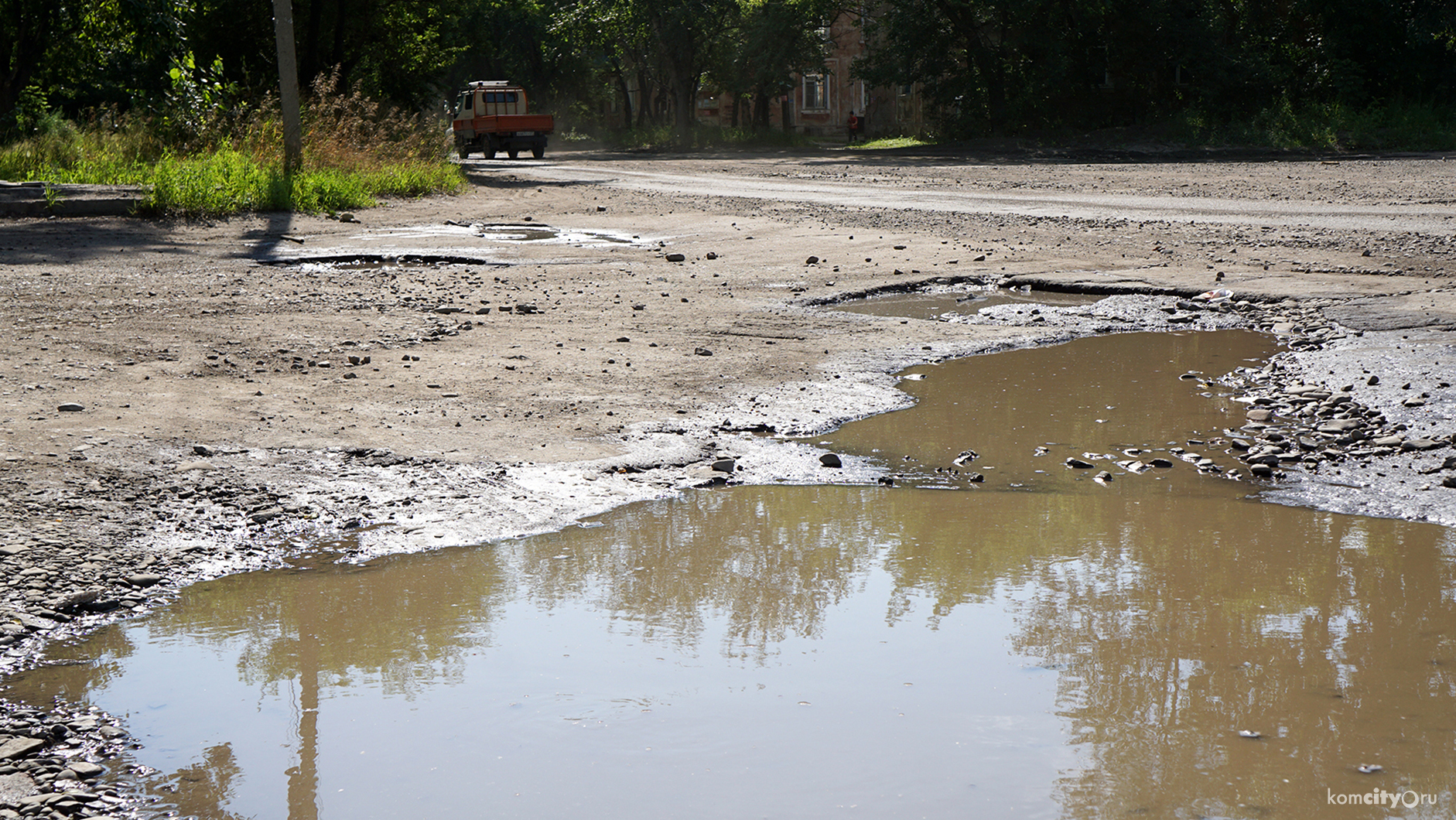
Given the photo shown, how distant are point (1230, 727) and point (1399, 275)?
6.88 m

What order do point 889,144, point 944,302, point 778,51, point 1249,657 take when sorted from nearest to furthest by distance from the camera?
1. point 1249,657
2. point 944,302
3. point 889,144
4. point 778,51

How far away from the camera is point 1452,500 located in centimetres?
394

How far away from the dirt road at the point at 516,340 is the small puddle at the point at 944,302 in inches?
8.1

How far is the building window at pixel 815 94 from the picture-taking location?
55.0m

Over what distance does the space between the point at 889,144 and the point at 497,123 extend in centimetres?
1270

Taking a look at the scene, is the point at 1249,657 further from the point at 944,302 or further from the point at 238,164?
the point at 238,164

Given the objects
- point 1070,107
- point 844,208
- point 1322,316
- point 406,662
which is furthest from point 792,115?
point 406,662

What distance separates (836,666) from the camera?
114 inches

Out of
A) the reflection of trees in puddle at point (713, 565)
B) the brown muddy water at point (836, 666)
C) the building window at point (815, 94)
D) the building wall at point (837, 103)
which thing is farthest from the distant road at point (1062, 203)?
the building window at point (815, 94)

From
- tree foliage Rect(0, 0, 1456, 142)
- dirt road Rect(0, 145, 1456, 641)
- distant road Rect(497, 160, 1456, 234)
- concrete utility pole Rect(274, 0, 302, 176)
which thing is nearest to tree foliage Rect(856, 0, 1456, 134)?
tree foliage Rect(0, 0, 1456, 142)

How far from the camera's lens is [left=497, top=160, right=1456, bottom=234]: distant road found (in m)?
11.4

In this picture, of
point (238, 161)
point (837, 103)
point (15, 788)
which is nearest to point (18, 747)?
point (15, 788)

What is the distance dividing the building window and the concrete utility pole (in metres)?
40.9

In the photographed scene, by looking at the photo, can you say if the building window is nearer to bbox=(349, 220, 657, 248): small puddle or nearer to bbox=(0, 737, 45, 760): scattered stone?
bbox=(349, 220, 657, 248): small puddle
